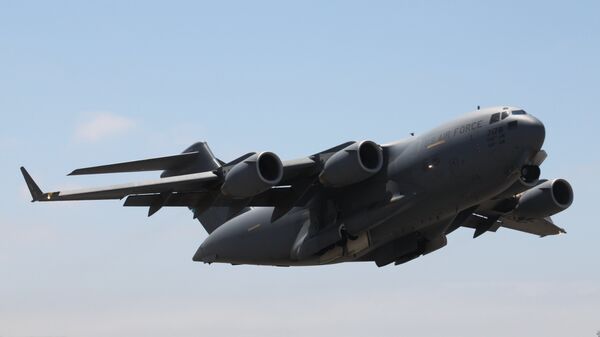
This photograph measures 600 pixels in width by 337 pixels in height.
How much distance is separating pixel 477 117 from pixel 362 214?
3374 mm

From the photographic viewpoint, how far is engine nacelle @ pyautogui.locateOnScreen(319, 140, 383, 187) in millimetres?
23984

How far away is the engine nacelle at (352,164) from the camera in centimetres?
2398

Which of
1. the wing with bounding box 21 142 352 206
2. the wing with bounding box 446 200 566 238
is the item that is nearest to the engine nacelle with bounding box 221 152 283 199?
the wing with bounding box 21 142 352 206

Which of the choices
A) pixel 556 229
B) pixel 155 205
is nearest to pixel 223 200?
pixel 155 205

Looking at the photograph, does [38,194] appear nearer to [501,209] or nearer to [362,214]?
[362,214]

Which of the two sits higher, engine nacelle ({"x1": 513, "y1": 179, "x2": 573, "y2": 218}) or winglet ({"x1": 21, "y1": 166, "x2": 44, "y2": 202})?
winglet ({"x1": 21, "y1": 166, "x2": 44, "y2": 202})

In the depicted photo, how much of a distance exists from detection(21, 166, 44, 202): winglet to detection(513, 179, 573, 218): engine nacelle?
11.4 m

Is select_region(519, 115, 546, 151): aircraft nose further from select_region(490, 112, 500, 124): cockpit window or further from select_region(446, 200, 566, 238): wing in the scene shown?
select_region(446, 200, 566, 238): wing

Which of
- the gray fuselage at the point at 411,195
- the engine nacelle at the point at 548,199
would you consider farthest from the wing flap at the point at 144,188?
the engine nacelle at the point at 548,199

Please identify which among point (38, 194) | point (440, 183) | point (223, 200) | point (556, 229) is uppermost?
point (38, 194)

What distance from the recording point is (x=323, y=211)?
25875mm

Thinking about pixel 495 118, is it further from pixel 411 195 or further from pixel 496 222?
pixel 496 222

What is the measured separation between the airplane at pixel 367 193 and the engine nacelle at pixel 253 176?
2cm

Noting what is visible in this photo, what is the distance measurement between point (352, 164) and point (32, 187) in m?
6.72
